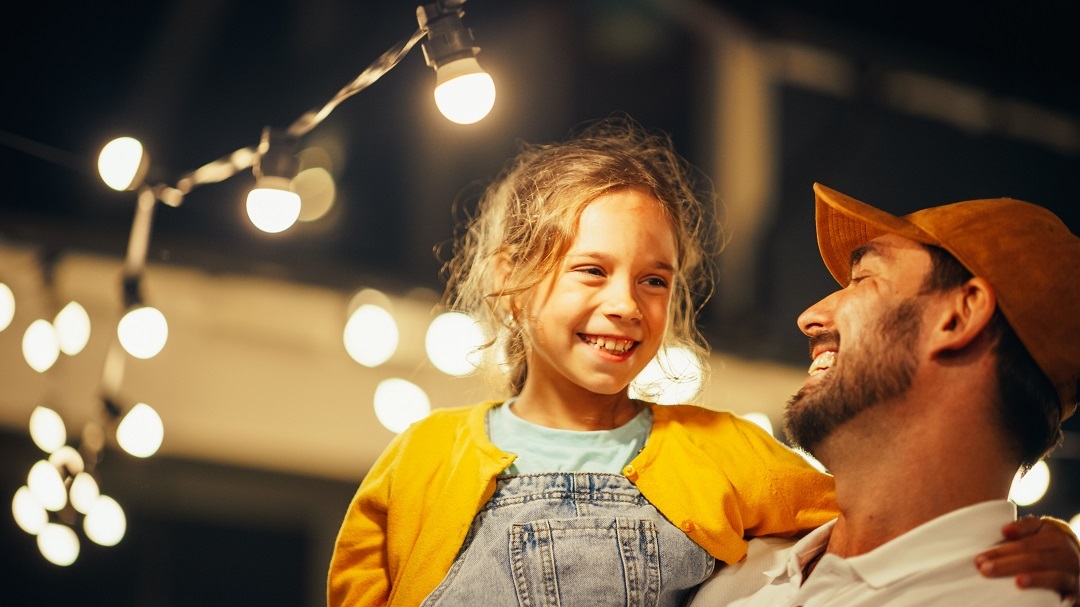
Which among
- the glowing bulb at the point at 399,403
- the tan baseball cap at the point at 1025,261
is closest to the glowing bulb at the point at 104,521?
the glowing bulb at the point at 399,403

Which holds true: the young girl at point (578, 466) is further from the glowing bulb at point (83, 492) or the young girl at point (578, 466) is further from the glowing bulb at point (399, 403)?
the glowing bulb at point (399, 403)

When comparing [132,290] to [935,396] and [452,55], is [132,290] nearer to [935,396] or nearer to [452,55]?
[452,55]

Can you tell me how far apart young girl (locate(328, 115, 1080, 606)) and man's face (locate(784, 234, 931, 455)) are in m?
0.14

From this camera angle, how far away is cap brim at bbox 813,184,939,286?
1392 mm

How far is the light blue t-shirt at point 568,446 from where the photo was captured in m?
1.50

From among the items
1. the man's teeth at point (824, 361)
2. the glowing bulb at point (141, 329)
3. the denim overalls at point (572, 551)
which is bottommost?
the denim overalls at point (572, 551)

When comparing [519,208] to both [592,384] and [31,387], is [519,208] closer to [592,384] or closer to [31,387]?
[592,384]

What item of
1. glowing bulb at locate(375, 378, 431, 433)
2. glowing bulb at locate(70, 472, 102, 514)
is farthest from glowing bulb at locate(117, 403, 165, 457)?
glowing bulb at locate(375, 378, 431, 433)

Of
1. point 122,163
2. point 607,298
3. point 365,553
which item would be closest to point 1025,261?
point 607,298

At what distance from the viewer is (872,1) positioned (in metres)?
3.66

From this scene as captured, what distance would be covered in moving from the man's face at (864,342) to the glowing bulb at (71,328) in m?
2.45

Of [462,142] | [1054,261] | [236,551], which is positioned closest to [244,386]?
[236,551]

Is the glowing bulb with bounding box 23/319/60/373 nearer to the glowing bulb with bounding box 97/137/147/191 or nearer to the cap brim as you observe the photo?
the glowing bulb with bounding box 97/137/147/191

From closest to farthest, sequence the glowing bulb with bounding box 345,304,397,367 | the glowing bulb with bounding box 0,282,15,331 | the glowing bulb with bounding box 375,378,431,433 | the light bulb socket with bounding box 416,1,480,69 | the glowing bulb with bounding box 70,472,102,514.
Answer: the light bulb socket with bounding box 416,1,480,69
the glowing bulb with bounding box 70,472,102,514
the glowing bulb with bounding box 0,282,15,331
the glowing bulb with bounding box 375,378,431,433
the glowing bulb with bounding box 345,304,397,367
